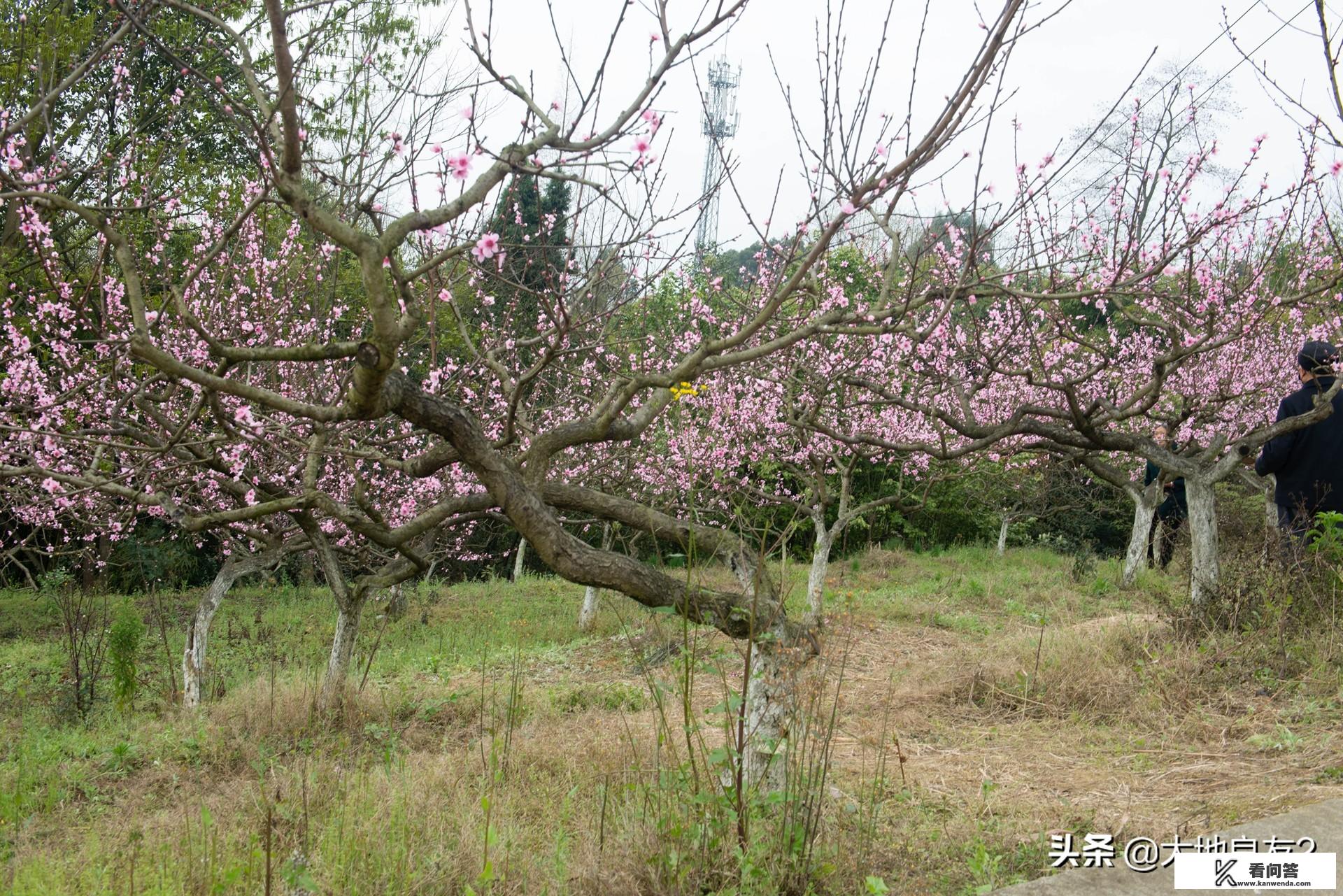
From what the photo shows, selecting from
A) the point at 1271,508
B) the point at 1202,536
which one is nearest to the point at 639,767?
the point at 1202,536

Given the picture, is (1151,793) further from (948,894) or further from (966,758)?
(948,894)

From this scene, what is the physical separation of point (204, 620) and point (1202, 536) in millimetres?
7157

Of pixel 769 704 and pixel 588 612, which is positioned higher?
pixel 769 704

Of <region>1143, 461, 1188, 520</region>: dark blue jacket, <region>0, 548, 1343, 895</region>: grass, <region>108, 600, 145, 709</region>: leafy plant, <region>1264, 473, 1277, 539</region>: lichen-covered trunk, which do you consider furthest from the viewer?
<region>1143, 461, 1188, 520</region>: dark blue jacket

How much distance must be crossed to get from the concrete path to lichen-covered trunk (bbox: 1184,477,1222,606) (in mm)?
2956

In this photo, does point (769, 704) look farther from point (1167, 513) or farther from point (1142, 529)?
point (1167, 513)

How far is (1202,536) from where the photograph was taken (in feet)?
19.8

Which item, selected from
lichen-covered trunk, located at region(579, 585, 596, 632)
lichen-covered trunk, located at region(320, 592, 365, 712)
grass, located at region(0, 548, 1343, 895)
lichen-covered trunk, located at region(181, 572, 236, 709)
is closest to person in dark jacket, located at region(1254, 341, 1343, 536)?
grass, located at region(0, 548, 1343, 895)

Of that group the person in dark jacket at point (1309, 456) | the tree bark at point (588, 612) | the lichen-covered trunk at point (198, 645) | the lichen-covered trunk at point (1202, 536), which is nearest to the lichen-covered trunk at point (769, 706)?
the lichen-covered trunk at point (1202, 536)

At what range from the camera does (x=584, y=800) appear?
3.72m

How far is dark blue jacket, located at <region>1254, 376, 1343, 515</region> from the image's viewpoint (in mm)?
5668

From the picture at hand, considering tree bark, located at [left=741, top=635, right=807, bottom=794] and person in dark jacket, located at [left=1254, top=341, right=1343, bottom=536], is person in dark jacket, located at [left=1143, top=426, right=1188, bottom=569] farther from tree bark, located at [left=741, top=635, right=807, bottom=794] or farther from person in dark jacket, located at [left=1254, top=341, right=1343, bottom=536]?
tree bark, located at [left=741, top=635, right=807, bottom=794]

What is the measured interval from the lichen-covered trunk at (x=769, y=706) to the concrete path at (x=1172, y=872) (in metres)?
0.87

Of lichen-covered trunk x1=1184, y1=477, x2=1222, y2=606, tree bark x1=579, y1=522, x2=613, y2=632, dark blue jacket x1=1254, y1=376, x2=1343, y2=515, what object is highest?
dark blue jacket x1=1254, y1=376, x2=1343, y2=515
